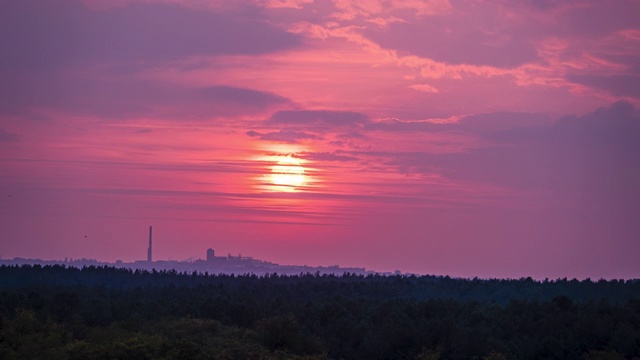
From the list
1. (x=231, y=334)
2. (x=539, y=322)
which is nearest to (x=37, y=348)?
(x=231, y=334)

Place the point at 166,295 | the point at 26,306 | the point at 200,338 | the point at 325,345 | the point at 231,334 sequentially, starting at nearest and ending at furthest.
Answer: the point at 200,338 → the point at 231,334 → the point at 325,345 → the point at 26,306 → the point at 166,295

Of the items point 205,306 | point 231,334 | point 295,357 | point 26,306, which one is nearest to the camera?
point 295,357

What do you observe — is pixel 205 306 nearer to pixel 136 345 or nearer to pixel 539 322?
pixel 539 322

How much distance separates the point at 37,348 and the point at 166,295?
101207mm

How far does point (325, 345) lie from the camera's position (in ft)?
442

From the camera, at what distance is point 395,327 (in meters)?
138

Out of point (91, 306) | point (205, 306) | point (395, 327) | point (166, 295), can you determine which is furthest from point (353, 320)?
point (166, 295)

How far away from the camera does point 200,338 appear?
370 feet

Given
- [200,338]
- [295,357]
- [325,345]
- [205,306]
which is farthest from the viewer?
[205,306]

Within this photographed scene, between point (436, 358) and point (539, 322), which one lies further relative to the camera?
point (539, 322)

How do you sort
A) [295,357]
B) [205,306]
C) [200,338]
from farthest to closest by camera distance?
[205,306] < [200,338] < [295,357]

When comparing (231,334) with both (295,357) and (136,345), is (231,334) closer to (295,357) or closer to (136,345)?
(295,357)

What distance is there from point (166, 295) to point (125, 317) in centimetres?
5364

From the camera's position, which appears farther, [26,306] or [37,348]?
[26,306]
